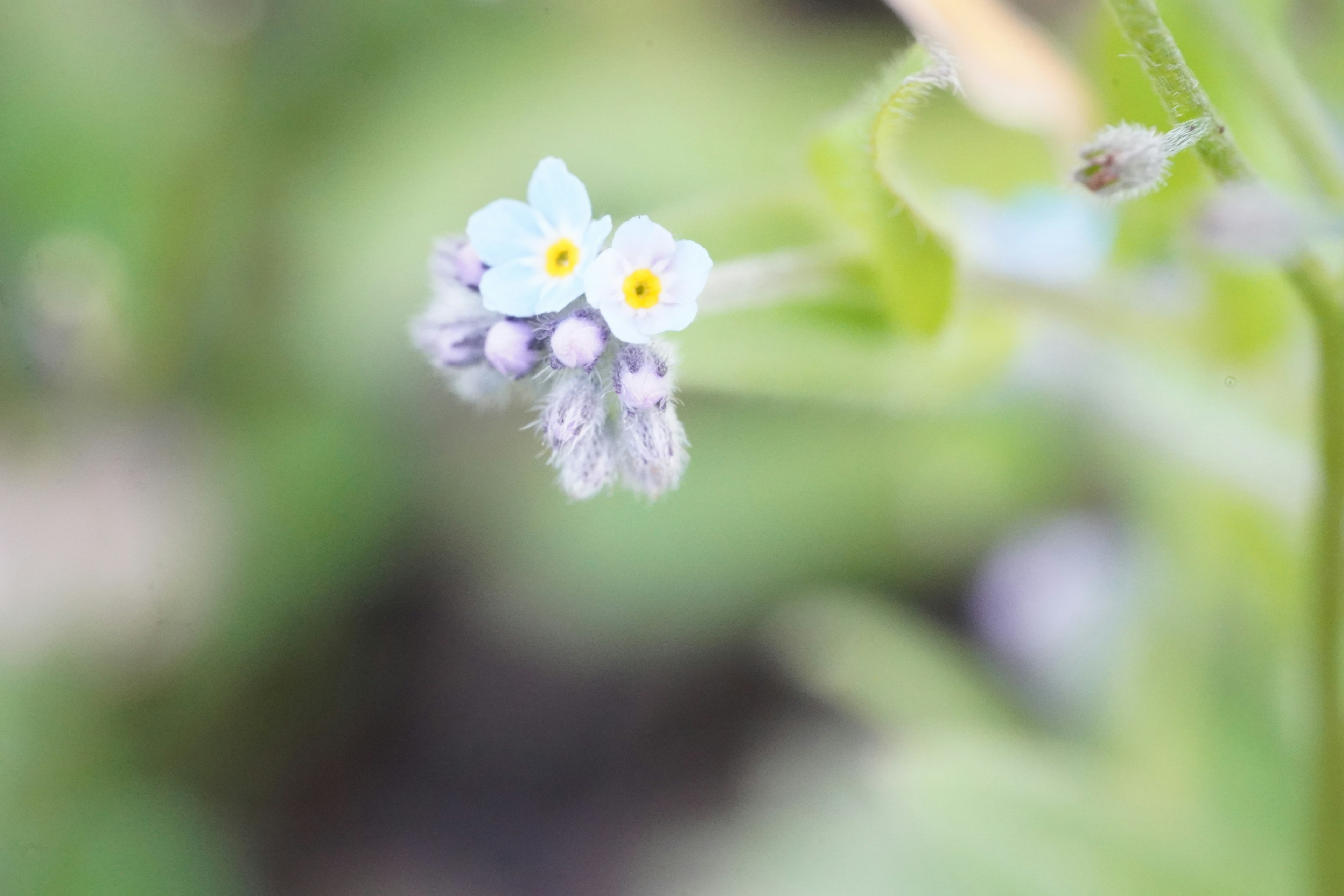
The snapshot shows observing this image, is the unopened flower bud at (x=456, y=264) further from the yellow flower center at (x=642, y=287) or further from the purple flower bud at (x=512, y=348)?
the yellow flower center at (x=642, y=287)

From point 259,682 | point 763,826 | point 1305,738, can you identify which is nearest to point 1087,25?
point 1305,738

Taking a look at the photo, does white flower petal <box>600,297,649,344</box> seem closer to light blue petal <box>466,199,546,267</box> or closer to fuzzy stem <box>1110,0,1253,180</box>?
light blue petal <box>466,199,546,267</box>

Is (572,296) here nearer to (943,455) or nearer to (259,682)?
(943,455)

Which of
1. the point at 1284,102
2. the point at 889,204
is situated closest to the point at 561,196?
the point at 889,204

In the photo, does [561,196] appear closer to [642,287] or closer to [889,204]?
[642,287]

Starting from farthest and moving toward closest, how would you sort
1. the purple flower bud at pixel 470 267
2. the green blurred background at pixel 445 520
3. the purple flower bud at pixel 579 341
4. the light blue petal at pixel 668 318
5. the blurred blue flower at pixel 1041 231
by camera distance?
the green blurred background at pixel 445 520 < the blurred blue flower at pixel 1041 231 < the purple flower bud at pixel 470 267 < the purple flower bud at pixel 579 341 < the light blue petal at pixel 668 318

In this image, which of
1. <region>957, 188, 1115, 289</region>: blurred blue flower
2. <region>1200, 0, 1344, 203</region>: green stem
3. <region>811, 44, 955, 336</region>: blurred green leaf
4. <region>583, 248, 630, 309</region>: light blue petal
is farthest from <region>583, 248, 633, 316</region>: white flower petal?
<region>957, 188, 1115, 289</region>: blurred blue flower

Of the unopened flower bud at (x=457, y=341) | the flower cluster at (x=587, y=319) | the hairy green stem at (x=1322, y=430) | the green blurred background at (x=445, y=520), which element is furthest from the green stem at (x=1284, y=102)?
the green blurred background at (x=445, y=520)
